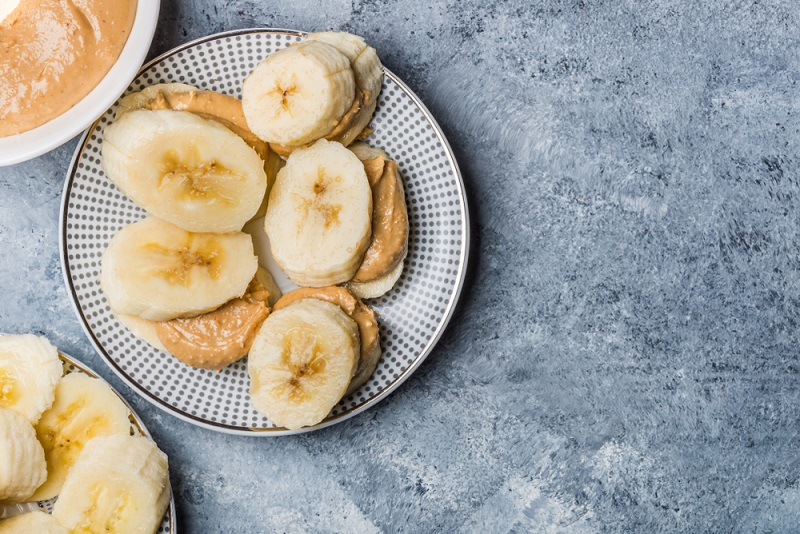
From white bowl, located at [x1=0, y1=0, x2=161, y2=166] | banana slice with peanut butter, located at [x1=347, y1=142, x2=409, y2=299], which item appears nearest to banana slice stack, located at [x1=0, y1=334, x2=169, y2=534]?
white bowl, located at [x1=0, y1=0, x2=161, y2=166]

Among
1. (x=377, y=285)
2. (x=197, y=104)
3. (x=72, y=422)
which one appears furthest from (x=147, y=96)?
(x=72, y=422)

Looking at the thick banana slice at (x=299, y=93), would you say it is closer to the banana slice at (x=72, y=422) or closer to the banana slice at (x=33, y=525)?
the banana slice at (x=72, y=422)

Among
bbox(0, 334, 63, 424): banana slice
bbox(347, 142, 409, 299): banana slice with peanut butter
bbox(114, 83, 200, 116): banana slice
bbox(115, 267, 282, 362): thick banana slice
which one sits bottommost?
bbox(0, 334, 63, 424): banana slice

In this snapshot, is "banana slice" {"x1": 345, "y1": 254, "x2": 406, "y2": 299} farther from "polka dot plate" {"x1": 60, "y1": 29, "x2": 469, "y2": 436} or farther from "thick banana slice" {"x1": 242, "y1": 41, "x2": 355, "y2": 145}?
"thick banana slice" {"x1": 242, "y1": 41, "x2": 355, "y2": 145}

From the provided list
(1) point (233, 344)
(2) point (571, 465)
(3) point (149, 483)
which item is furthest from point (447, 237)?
(3) point (149, 483)

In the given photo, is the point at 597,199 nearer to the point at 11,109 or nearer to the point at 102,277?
the point at 102,277
